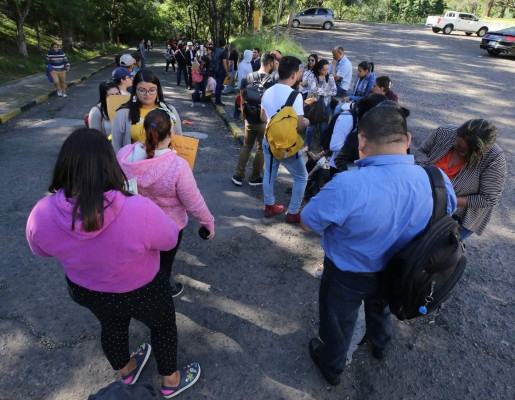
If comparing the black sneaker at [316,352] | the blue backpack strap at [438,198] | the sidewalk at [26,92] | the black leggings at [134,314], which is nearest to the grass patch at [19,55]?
the sidewalk at [26,92]

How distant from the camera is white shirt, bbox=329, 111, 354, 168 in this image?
10.5 ft

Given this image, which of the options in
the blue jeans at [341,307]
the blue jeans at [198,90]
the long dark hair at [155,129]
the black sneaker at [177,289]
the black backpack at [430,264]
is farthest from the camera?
the blue jeans at [198,90]

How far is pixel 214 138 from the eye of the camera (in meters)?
7.18

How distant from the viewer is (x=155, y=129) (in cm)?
208

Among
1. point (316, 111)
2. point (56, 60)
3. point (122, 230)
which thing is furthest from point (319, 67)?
point (56, 60)

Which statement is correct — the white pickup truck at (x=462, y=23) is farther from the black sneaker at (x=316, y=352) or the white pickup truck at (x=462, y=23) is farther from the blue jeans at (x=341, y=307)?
the black sneaker at (x=316, y=352)

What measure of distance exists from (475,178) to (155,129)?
7.87 ft

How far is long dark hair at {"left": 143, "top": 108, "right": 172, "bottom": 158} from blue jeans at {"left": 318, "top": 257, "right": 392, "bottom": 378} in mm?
1333

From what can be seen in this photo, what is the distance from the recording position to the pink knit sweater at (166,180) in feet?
6.95

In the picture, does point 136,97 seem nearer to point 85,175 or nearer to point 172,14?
point 85,175

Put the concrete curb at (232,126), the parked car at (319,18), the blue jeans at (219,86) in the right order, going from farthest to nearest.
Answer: the parked car at (319,18) → the blue jeans at (219,86) → the concrete curb at (232,126)

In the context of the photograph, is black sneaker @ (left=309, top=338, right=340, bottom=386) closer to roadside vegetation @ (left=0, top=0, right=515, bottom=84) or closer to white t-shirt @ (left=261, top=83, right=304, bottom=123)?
white t-shirt @ (left=261, top=83, right=304, bottom=123)

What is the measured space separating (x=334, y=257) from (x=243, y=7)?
29704 mm

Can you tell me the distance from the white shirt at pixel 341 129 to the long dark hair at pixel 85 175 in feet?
7.54
